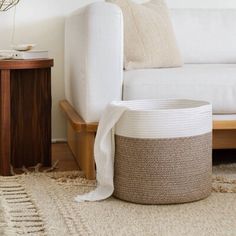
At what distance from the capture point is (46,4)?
2676 millimetres

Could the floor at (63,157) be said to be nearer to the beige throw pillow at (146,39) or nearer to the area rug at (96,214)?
the area rug at (96,214)

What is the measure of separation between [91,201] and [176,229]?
1.11 ft

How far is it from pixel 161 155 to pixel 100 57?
43 centimetres

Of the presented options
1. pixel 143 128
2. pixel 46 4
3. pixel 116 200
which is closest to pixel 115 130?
pixel 143 128

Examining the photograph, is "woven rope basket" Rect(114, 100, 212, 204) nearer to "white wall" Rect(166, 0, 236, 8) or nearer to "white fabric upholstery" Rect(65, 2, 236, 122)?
"white fabric upholstery" Rect(65, 2, 236, 122)

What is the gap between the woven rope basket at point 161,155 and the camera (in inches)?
65.4

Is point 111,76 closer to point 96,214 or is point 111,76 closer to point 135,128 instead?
point 135,128

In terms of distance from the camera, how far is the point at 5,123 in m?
2.03

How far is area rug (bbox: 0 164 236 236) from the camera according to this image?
1.46 metres

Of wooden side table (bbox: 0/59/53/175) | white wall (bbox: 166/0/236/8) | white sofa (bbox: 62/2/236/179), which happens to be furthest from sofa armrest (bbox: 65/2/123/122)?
white wall (bbox: 166/0/236/8)

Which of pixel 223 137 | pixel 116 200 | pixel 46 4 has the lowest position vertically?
pixel 116 200

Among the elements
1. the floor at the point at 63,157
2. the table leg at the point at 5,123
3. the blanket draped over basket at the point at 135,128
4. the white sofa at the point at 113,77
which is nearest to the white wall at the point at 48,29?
the floor at the point at 63,157

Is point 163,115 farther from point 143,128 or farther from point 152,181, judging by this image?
point 152,181

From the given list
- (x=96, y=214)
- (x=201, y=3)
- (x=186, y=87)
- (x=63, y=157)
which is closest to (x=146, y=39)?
(x=186, y=87)
